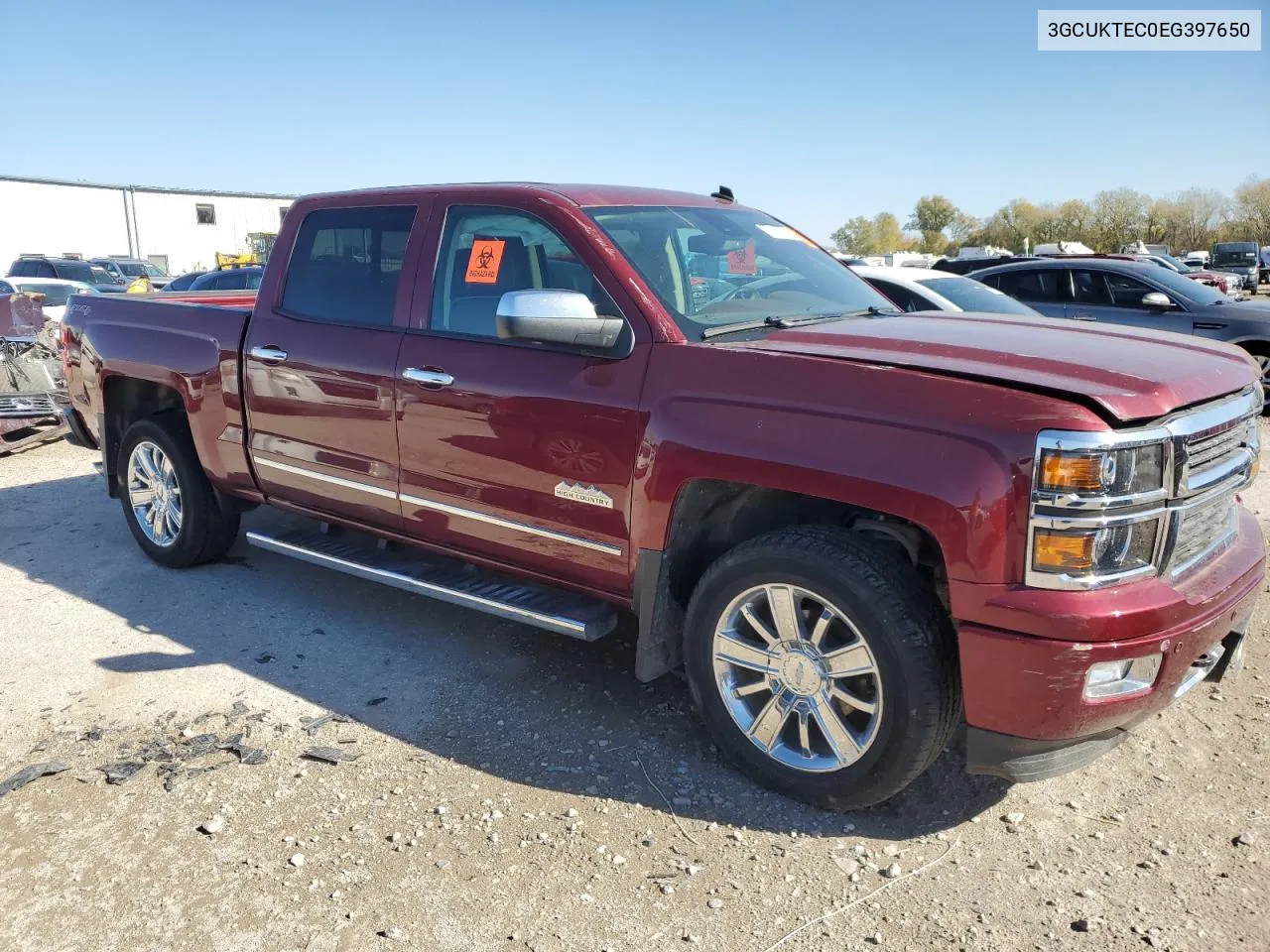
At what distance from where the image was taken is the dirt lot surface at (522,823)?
2.72 m

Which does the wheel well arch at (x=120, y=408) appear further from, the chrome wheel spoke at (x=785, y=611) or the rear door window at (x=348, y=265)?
the chrome wheel spoke at (x=785, y=611)

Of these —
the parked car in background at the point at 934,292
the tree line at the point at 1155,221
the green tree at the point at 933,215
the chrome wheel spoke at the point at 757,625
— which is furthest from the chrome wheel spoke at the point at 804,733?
the green tree at the point at 933,215

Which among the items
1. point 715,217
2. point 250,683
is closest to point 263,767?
point 250,683

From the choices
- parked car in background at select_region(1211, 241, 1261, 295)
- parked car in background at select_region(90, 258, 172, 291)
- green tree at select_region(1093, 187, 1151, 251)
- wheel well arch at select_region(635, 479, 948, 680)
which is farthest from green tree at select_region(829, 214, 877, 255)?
wheel well arch at select_region(635, 479, 948, 680)

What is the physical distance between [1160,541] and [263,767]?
2.97 m

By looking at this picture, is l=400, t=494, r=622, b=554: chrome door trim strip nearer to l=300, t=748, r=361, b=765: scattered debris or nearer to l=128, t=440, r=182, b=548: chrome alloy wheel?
l=300, t=748, r=361, b=765: scattered debris

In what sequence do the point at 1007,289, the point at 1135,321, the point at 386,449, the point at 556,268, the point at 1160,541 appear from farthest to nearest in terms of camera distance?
the point at 1007,289 → the point at 1135,321 → the point at 386,449 → the point at 556,268 → the point at 1160,541

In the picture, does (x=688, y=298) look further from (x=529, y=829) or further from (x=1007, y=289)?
(x=1007, y=289)

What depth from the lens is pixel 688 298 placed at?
143 inches

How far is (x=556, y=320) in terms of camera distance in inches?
133

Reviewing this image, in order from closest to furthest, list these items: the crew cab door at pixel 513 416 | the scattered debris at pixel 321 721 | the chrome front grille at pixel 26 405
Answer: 1. the crew cab door at pixel 513 416
2. the scattered debris at pixel 321 721
3. the chrome front grille at pixel 26 405

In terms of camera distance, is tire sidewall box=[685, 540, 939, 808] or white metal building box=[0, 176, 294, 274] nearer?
tire sidewall box=[685, 540, 939, 808]

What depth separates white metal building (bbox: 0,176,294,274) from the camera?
42125 millimetres

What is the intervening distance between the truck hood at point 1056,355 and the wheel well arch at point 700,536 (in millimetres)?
498
